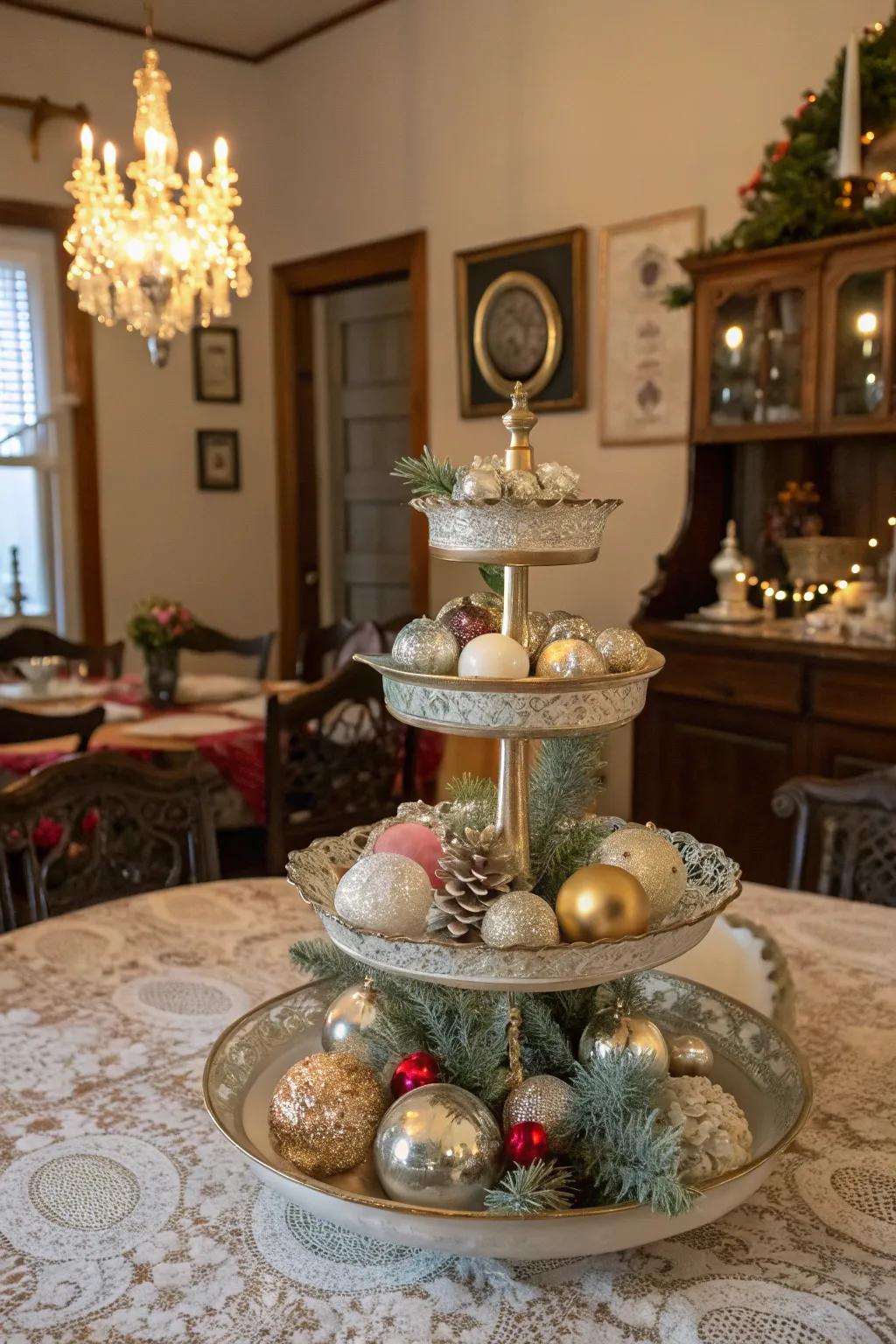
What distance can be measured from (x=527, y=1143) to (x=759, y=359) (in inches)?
102

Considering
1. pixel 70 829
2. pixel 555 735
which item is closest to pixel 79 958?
pixel 70 829

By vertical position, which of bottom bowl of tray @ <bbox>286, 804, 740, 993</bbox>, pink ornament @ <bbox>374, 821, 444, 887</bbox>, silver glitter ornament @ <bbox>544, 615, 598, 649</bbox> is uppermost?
silver glitter ornament @ <bbox>544, 615, 598, 649</bbox>

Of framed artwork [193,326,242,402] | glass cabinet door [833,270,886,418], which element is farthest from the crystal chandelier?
glass cabinet door [833,270,886,418]

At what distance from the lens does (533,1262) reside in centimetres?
75

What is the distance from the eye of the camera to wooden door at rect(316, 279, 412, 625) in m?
5.20

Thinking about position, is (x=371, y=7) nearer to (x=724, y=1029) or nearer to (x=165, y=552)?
(x=165, y=552)

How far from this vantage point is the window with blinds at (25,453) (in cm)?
448

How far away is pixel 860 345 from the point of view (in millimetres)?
2758

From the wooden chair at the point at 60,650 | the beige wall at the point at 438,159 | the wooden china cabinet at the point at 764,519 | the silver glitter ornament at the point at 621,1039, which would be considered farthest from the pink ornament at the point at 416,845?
the wooden chair at the point at 60,650

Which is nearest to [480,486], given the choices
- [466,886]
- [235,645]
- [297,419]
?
[466,886]

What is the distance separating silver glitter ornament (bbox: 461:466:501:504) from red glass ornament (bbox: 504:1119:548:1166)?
0.41m

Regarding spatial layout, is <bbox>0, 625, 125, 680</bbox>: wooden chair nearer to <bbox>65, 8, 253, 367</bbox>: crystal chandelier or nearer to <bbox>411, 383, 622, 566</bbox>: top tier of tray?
<bbox>65, 8, 253, 367</bbox>: crystal chandelier

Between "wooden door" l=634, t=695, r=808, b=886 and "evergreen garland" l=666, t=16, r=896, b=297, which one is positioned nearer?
"evergreen garland" l=666, t=16, r=896, b=297

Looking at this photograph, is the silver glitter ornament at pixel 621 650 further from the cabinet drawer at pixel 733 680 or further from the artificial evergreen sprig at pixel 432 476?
the cabinet drawer at pixel 733 680
